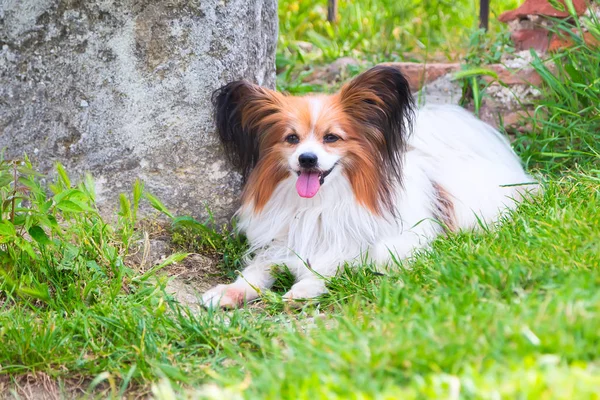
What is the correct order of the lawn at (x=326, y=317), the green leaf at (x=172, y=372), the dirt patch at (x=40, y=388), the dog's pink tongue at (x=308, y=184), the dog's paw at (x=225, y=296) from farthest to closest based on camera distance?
the dog's pink tongue at (x=308, y=184), the dog's paw at (x=225, y=296), the dirt patch at (x=40, y=388), the green leaf at (x=172, y=372), the lawn at (x=326, y=317)

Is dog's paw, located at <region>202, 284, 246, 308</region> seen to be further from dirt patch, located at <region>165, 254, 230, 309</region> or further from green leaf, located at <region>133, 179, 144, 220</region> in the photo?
green leaf, located at <region>133, 179, 144, 220</region>

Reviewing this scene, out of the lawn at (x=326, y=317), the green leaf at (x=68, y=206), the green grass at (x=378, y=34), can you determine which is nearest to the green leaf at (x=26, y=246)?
the lawn at (x=326, y=317)

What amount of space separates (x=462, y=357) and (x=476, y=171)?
2351 mm

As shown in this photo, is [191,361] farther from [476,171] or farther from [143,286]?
[476,171]

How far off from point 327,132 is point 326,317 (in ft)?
3.15

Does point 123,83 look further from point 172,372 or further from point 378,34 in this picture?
point 378,34

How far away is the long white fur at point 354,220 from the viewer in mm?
3957

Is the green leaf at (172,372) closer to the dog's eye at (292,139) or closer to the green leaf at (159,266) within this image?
the green leaf at (159,266)

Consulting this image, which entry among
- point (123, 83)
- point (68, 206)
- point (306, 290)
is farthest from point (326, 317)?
point (123, 83)

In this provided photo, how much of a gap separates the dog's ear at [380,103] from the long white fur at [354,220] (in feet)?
0.82

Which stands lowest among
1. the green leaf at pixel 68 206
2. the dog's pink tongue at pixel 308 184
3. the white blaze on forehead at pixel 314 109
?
the dog's pink tongue at pixel 308 184

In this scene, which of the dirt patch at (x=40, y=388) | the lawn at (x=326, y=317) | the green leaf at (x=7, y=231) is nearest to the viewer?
the lawn at (x=326, y=317)

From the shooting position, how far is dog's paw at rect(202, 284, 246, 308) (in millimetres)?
3730

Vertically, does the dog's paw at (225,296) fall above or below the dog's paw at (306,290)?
below
